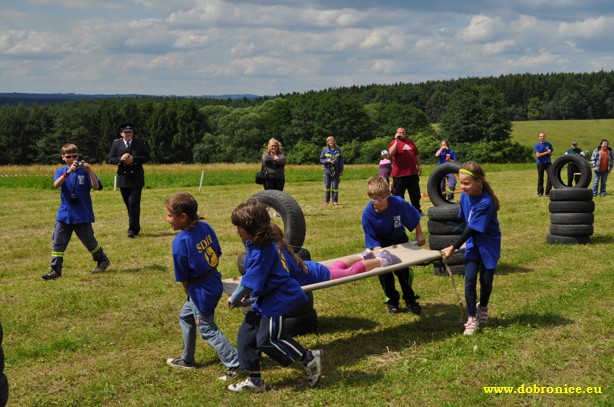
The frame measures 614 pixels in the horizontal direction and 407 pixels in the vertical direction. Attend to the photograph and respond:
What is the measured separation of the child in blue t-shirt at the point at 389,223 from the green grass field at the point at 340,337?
393 millimetres

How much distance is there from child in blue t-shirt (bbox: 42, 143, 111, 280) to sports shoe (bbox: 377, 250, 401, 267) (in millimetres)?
4777

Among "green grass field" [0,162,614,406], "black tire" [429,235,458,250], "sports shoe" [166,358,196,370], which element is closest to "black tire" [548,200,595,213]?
"green grass field" [0,162,614,406]

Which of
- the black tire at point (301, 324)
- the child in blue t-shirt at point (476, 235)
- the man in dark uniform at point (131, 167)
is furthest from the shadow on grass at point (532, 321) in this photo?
the man in dark uniform at point (131, 167)

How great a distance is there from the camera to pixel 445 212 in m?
9.54

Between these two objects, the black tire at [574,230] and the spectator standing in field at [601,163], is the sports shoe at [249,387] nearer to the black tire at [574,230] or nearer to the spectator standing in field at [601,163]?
the black tire at [574,230]

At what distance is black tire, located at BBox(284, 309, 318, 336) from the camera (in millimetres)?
6961

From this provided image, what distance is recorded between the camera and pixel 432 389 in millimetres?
5387

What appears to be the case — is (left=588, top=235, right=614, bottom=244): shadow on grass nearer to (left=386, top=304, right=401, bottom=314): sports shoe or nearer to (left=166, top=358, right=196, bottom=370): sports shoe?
(left=386, top=304, right=401, bottom=314): sports shoe

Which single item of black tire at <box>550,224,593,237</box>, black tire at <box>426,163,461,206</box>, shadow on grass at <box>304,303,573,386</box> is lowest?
shadow on grass at <box>304,303,573,386</box>

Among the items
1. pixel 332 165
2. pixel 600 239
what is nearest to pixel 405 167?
pixel 600 239

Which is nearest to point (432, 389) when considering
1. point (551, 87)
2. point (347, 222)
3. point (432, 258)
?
point (432, 258)

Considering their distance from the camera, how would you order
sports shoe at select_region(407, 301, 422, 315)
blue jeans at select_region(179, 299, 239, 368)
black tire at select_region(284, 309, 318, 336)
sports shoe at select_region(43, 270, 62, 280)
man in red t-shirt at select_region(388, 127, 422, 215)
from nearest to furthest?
blue jeans at select_region(179, 299, 239, 368) < black tire at select_region(284, 309, 318, 336) < sports shoe at select_region(407, 301, 422, 315) < sports shoe at select_region(43, 270, 62, 280) < man in red t-shirt at select_region(388, 127, 422, 215)

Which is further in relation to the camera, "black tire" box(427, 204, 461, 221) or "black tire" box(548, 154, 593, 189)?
"black tire" box(548, 154, 593, 189)

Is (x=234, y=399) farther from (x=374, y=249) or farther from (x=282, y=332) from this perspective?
(x=374, y=249)
